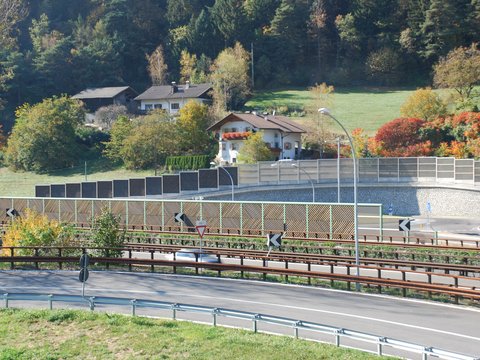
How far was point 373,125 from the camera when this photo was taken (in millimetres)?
95125

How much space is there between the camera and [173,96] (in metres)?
108

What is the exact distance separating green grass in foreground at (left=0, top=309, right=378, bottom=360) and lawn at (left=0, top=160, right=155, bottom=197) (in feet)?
202

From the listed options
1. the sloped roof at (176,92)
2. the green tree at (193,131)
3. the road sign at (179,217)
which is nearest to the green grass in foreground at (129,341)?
the road sign at (179,217)

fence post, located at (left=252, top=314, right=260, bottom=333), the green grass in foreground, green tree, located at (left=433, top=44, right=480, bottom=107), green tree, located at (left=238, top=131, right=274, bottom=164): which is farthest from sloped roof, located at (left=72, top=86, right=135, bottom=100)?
fence post, located at (left=252, top=314, right=260, bottom=333)

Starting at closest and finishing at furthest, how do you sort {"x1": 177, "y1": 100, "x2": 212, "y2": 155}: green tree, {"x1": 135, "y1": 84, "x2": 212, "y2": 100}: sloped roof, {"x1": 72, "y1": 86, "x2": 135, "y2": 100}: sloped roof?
{"x1": 177, "y1": 100, "x2": 212, "y2": 155}: green tree
{"x1": 135, "y1": 84, "x2": 212, "y2": 100}: sloped roof
{"x1": 72, "y1": 86, "x2": 135, "y2": 100}: sloped roof

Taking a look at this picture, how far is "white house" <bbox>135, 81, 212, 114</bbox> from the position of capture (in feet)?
347

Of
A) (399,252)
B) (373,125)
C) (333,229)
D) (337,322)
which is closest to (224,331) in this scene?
(337,322)

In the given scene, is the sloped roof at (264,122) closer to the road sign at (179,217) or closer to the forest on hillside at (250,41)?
the road sign at (179,217)

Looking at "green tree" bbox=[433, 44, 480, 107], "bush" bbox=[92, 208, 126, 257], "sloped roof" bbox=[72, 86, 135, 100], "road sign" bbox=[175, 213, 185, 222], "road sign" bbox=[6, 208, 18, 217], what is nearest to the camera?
"bush" bbox=[92, 208, 126, 257]

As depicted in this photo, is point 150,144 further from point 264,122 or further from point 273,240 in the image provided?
point 273,240

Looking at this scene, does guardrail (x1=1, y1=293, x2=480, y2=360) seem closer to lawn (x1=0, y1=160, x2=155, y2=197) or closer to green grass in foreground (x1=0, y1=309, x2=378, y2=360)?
green grass in foreground (x1=0, y1=309, x2=378, y2=360)

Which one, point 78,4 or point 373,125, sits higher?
point 78,4

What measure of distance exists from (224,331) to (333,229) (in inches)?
952

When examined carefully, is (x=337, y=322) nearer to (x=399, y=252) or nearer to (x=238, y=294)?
(x=238, y=294)
